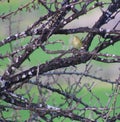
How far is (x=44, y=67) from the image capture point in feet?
12.8

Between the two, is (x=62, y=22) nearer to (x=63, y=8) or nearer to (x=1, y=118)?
(x=63, y=8)

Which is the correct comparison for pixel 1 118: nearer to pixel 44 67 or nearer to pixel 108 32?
pixel 44 67

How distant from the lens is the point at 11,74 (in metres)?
4.04

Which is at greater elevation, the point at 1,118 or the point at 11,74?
the point at 11,74

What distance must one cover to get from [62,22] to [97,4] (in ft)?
0.96

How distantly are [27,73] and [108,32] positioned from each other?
60 cm

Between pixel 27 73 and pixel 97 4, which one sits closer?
pixel 97 4

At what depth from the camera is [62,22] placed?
3.80m

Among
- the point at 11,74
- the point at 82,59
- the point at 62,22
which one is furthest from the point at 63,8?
the point at 11,74

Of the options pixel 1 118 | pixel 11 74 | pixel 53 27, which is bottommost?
pixel 1 118

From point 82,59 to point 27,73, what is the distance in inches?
14.2

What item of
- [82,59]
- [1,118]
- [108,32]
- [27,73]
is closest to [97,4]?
[108,32]

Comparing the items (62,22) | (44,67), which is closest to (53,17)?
(62,22)

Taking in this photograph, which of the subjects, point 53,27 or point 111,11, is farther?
point 111,11
